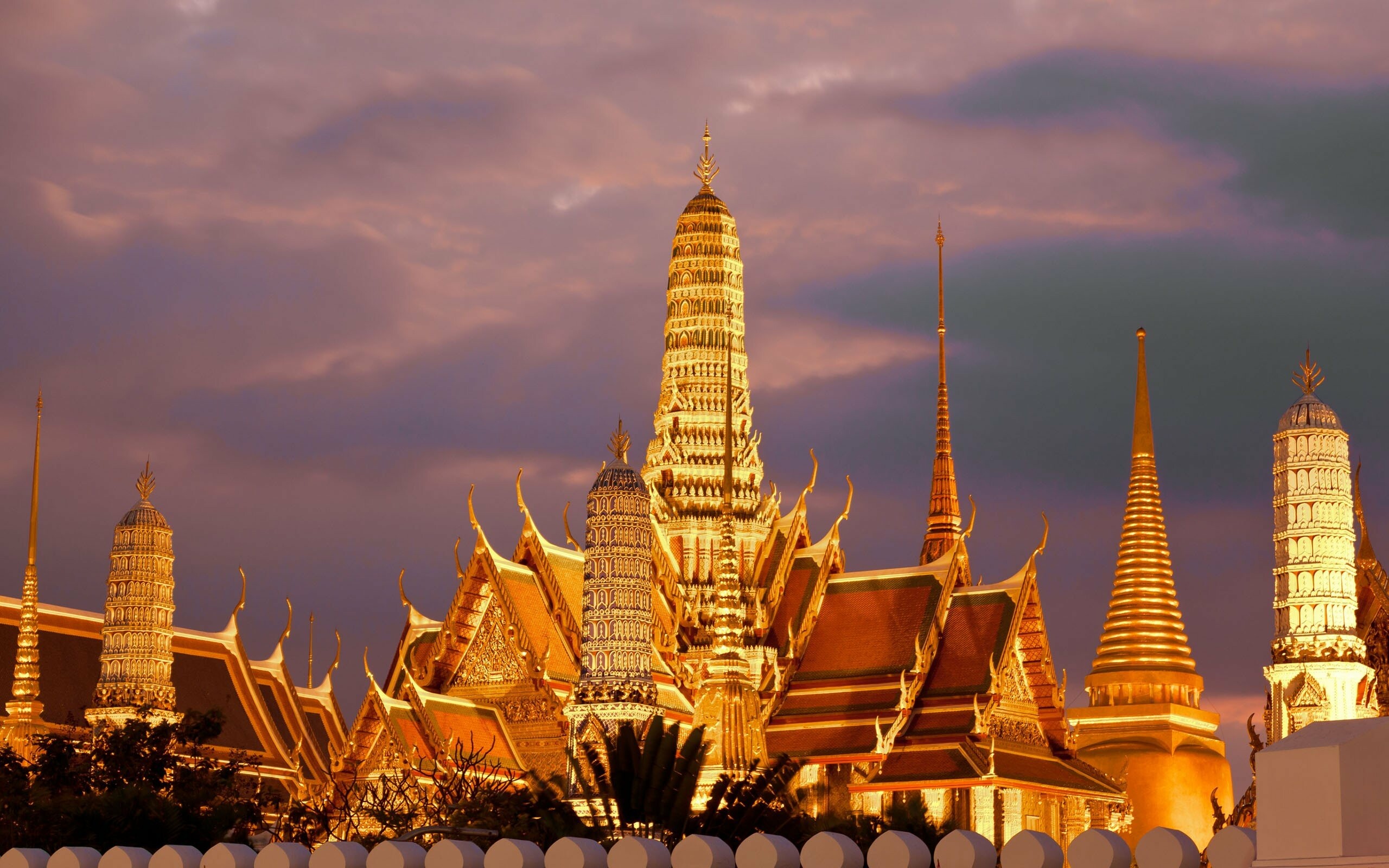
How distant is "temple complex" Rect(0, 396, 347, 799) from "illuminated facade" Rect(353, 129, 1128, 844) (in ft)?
8.78

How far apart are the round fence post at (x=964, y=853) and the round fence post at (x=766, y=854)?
2.87ft

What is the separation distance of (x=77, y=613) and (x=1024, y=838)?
96.5 feet

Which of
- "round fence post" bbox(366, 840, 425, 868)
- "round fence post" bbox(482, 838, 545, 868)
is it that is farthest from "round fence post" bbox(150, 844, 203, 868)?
"round fence post" bbox(482, 838, 545, 868)

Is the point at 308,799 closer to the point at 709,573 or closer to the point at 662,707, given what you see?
the point at 662,707

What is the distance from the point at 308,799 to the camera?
3344cm

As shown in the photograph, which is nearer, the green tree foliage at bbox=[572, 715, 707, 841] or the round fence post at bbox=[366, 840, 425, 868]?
the round fence post at bbox=[366, 840, 425, 868]

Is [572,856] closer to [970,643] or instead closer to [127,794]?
[127,794]

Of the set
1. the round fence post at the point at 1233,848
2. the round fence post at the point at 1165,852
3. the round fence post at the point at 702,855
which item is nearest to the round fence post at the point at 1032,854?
the round fence post at the point at 1165,852

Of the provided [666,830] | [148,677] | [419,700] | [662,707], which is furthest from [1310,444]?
[148,677]

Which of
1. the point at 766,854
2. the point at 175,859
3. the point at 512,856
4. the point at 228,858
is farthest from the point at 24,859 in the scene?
the point at 766,854

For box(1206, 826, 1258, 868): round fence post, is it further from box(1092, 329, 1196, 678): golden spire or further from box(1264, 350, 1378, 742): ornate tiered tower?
A: box(1092, 329, 1196, 678): golden spire

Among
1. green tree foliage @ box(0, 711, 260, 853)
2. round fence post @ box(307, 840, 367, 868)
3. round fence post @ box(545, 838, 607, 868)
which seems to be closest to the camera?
round fence post @ box(545, 838, 607, 868)

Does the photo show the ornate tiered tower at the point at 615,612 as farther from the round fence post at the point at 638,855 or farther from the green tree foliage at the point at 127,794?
the round fence post at the point at 638,855

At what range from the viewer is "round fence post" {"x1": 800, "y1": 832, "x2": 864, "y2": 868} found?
47.1 ft
